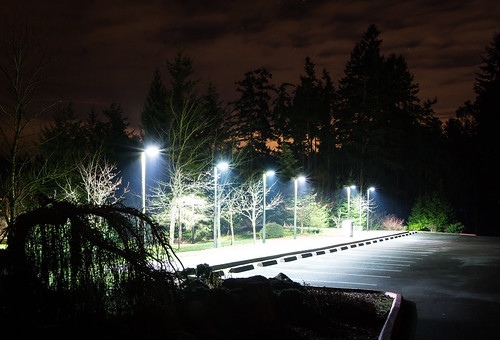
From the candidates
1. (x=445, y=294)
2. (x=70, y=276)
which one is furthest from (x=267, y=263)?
(x=70, y=276)

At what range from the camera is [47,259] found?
5.45 metres

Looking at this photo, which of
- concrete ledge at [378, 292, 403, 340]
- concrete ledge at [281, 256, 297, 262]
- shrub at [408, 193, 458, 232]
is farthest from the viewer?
shrub at [408, 193, 458, 232]

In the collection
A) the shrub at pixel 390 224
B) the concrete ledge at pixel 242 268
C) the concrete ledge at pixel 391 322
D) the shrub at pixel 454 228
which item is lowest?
the shrub at pixel 454 228

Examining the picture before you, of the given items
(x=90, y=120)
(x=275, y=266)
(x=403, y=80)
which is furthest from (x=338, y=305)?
(x=403, y=80)

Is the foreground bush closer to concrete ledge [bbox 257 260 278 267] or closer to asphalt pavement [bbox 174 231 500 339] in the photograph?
asphalt pavement [bbox 174 231 500 339]

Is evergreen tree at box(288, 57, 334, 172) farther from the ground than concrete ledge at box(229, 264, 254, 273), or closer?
farther from the ground

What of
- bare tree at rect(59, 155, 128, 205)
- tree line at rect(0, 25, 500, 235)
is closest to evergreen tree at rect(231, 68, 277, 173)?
tree line at rect(0, 25, 500, 235)

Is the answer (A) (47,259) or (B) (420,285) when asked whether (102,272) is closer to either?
(A) (47,259)

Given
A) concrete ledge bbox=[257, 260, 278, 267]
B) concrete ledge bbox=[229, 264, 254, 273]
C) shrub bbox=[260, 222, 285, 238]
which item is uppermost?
concrete ledge bbox=[229, 264, 254, 273]

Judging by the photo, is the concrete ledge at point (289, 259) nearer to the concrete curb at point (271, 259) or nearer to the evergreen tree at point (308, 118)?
the concrete curb at point (271, 259)

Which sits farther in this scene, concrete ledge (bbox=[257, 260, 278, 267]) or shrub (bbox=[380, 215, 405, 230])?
shrub (bbox=[380, 215, 405, 230])

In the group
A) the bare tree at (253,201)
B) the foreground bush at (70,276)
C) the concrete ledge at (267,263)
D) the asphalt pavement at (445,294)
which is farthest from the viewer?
the bare tree at (253,201)

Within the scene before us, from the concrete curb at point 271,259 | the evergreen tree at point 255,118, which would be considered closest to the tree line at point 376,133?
the evergreen tree at point 255,118

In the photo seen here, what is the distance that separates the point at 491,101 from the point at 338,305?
69602mm
